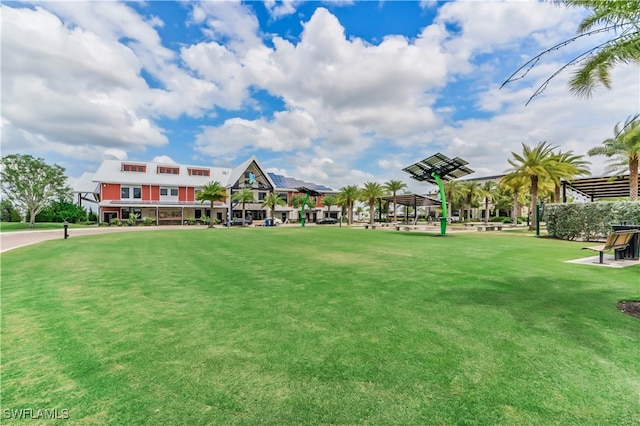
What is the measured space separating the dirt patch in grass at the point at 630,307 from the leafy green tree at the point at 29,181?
48.0m

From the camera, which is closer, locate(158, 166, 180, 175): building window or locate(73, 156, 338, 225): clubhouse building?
locate(73, 156, 338, 225): clubhouse building

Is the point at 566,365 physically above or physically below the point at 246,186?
below

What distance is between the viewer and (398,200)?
51219 millimetres

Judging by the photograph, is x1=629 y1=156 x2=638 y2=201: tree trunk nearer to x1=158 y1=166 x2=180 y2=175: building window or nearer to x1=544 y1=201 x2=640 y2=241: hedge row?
x1=544 y1=201 x2=640 y2=241: hedge row

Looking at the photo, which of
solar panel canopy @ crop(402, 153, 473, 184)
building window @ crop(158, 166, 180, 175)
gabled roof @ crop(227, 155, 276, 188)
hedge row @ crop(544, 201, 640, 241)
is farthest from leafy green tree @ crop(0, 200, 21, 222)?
hedge row @ crop(544, 201, 640, 241)

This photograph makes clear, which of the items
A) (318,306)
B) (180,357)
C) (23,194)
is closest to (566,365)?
(318,306)

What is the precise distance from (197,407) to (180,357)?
1.10m

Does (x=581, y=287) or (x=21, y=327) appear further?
(x=581, y=287)

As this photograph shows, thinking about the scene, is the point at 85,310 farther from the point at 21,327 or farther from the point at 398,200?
the point at 398,200

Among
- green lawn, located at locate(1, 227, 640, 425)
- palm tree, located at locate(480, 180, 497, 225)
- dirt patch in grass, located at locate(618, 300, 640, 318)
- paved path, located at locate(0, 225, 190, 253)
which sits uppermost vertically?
palm tree, located at locate(480, 180, 497, 225)

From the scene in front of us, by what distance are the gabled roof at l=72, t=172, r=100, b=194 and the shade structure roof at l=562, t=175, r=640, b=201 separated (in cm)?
5853

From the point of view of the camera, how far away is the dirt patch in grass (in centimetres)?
498

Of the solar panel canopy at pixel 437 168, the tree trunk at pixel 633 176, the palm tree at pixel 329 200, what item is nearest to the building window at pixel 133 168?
the palm tree at pixel 329 200

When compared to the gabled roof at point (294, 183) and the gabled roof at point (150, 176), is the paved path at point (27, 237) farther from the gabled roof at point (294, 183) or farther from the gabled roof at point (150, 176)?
the gabled roof at point (294, 183)
